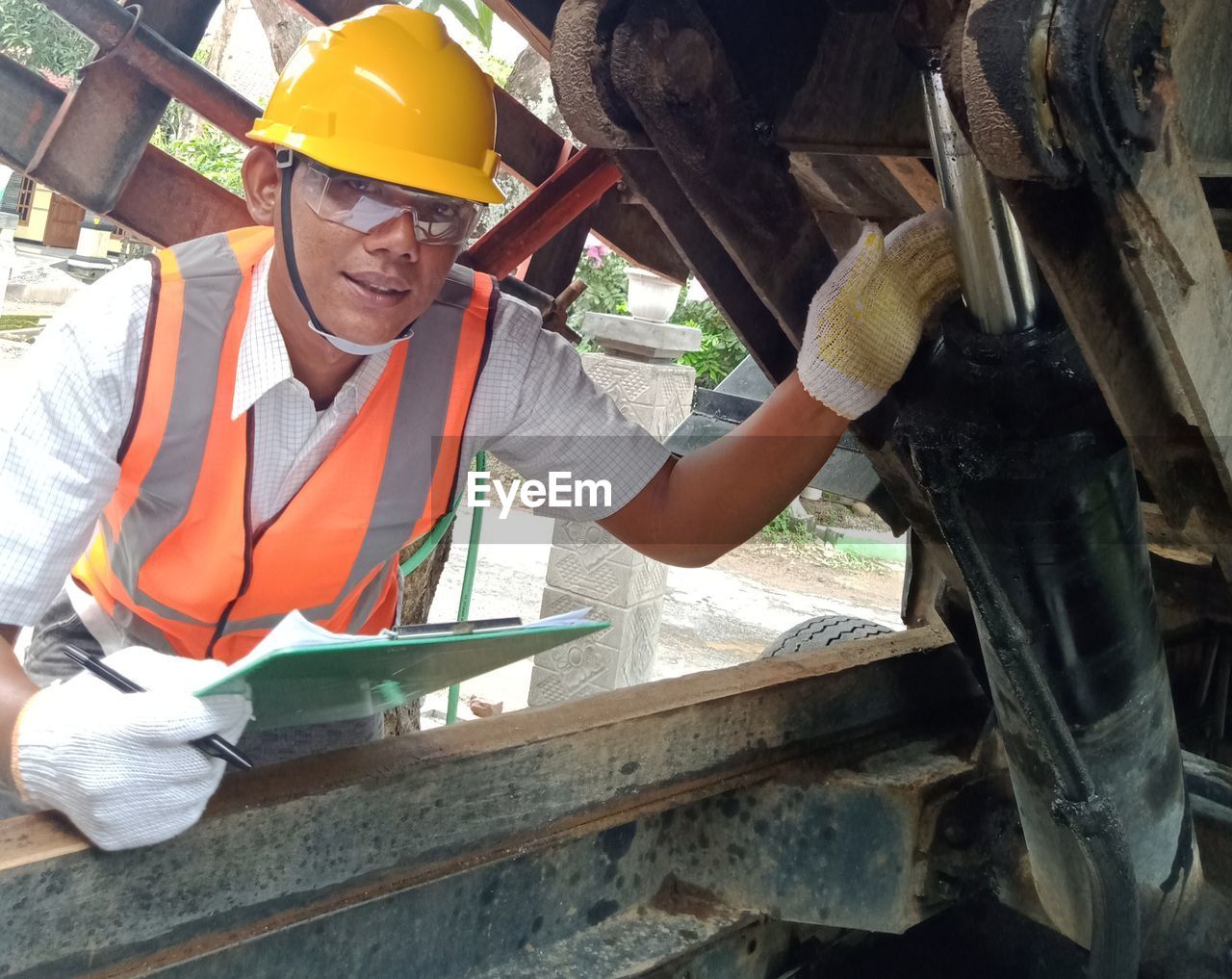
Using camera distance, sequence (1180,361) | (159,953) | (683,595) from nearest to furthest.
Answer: (1180,361) → (159,953) → (683,595)

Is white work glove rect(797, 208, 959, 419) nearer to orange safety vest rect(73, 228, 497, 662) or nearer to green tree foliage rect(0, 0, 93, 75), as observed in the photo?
orange safety vest rect(73, 228, 497, 662)

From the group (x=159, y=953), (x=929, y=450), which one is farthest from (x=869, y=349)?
(x=159, y=953)

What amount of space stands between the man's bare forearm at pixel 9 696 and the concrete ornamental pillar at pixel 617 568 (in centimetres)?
436

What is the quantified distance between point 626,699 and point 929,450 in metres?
0.69

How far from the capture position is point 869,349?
5.85ft

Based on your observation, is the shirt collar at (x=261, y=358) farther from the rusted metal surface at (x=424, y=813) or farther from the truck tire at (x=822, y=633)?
the truck tire at (x=822, y=633)

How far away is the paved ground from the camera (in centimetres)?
788

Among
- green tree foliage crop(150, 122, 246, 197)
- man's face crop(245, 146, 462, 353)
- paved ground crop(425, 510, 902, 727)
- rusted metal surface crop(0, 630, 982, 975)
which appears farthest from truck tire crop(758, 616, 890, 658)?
green tree foliage crop(150, 122, 246, 197)

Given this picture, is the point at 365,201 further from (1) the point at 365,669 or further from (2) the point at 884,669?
(2) the point at 884,669

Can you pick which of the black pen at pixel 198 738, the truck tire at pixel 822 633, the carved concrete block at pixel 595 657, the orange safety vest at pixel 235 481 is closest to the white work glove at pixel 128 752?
the black pen at pixel 198 738

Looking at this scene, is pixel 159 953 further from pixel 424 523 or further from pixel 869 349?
pixel 869 349

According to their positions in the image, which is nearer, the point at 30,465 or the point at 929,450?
the point at 929,450

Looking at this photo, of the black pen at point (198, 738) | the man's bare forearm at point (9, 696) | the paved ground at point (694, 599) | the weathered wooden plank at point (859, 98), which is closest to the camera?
the black pen at point (198, 738)

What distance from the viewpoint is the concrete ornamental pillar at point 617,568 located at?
610cm
